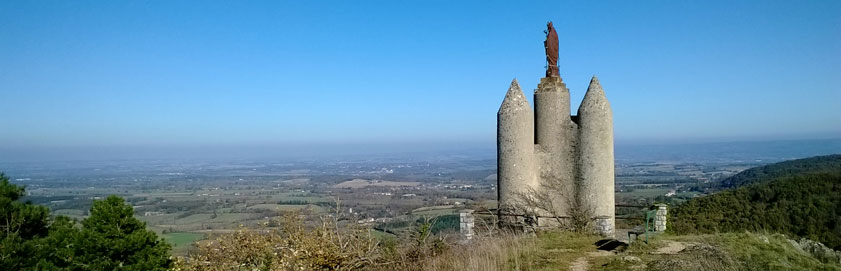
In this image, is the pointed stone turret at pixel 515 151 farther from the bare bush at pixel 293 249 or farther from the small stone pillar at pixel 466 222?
the bare bush at pixel 293 249

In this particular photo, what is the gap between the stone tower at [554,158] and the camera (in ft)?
41.6

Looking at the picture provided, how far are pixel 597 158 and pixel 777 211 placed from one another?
1016cm

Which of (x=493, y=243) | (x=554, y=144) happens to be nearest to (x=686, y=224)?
(x=554, y=144)

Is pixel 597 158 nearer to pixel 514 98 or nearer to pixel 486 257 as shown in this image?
pixel 514 98

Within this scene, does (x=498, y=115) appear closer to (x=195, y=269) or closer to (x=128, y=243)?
(x=195, y=269)

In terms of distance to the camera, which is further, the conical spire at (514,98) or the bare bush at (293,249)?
the conical spire at (514,98)

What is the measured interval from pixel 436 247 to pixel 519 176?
4.27 m

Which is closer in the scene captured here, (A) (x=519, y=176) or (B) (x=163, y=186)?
(A) (x=519, y=176)

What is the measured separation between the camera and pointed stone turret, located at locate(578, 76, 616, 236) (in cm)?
1265

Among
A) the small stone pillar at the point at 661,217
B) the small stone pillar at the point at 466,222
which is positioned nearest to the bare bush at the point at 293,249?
the small stone pillar at the point at 466,222

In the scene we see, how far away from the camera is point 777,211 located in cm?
1830

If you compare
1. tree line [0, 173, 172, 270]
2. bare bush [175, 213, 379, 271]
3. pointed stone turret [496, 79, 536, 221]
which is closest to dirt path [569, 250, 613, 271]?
bare bush [175, 213, 379, 271]

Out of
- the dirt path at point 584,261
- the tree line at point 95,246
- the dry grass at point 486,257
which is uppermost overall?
the dry grass at point 486,257

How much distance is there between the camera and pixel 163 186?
83.1m
